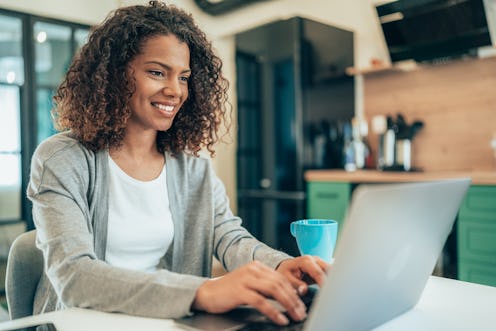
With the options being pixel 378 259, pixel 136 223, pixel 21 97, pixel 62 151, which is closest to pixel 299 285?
pixel 378 259

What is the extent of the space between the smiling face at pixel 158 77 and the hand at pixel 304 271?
574 mm

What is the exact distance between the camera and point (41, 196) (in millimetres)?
994

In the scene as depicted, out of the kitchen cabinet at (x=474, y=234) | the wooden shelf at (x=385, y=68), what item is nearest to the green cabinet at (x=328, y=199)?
the kitchen cabinet at (x=474, y=234)

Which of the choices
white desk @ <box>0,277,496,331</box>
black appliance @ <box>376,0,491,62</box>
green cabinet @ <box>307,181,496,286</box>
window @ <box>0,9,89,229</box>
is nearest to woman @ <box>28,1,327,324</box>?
white desk @ <box>0,277,496,331</box>

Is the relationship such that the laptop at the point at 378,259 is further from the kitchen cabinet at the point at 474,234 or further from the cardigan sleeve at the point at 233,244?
the kitchen cabinet at the point at 474,234

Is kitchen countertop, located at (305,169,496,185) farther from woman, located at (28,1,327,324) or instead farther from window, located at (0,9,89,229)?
window, located at (0,9,89,229)

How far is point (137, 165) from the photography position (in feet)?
4.14

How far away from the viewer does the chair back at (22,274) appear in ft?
3.66

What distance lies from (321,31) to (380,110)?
0.79 meters

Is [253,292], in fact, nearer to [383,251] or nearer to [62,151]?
[383,251]

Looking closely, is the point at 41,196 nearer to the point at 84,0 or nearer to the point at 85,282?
→ the point at 85,282

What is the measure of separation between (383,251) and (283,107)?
10.3ft

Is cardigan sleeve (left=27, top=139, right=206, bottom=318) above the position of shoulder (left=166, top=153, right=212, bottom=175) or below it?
below

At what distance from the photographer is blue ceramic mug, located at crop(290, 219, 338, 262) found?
3.39 feet
